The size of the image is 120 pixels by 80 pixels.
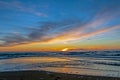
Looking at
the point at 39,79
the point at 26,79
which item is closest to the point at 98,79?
the point at 39,79

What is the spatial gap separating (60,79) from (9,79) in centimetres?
376

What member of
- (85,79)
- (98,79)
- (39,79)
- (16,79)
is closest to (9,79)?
(16,79)

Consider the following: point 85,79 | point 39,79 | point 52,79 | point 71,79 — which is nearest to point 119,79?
point 85,79

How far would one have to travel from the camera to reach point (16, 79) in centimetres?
1361

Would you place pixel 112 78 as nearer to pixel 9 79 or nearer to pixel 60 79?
pixel 60 79

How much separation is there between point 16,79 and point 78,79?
4350mm

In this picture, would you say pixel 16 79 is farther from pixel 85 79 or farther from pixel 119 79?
pixel 119 79

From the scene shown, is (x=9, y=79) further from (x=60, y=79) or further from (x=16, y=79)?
(x=60, y=79)

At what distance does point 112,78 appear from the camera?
45.1 feet

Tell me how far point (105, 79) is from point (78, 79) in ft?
6.21

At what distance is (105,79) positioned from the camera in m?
13.4

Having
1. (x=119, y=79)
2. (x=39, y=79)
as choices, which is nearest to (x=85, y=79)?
(x=119, y=79)

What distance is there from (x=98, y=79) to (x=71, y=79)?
1904mm

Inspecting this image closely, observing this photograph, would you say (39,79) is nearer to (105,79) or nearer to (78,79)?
(78,79)
